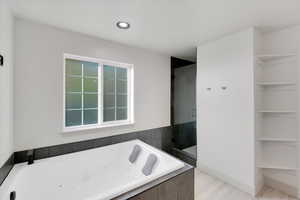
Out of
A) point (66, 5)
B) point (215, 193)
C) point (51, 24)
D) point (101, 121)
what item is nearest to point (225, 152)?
point (215, 193)

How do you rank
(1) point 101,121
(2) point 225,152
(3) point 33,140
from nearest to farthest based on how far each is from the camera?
(3) point 33,140 < (2) point 225,152 < (1) point 101,121

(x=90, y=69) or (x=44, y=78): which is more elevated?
(x=90, y=69)

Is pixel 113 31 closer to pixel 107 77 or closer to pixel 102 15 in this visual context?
pixel 102 15

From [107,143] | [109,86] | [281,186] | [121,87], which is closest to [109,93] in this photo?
[109,86]

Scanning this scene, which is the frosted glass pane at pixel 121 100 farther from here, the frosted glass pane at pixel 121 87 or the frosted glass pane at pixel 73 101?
the frosted glass pane at pixel 73 101

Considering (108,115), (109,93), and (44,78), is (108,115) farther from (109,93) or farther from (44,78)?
(44,78)

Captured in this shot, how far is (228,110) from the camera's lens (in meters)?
2.12

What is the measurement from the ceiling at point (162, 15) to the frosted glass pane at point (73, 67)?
0.45 meters

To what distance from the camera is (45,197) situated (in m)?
1.58

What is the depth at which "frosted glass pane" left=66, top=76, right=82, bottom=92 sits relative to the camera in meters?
2.08

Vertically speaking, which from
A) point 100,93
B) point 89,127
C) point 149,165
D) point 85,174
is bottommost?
point 85,174

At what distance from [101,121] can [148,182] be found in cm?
134

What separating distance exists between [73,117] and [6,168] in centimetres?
87

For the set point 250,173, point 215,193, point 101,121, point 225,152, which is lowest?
point 215,193
